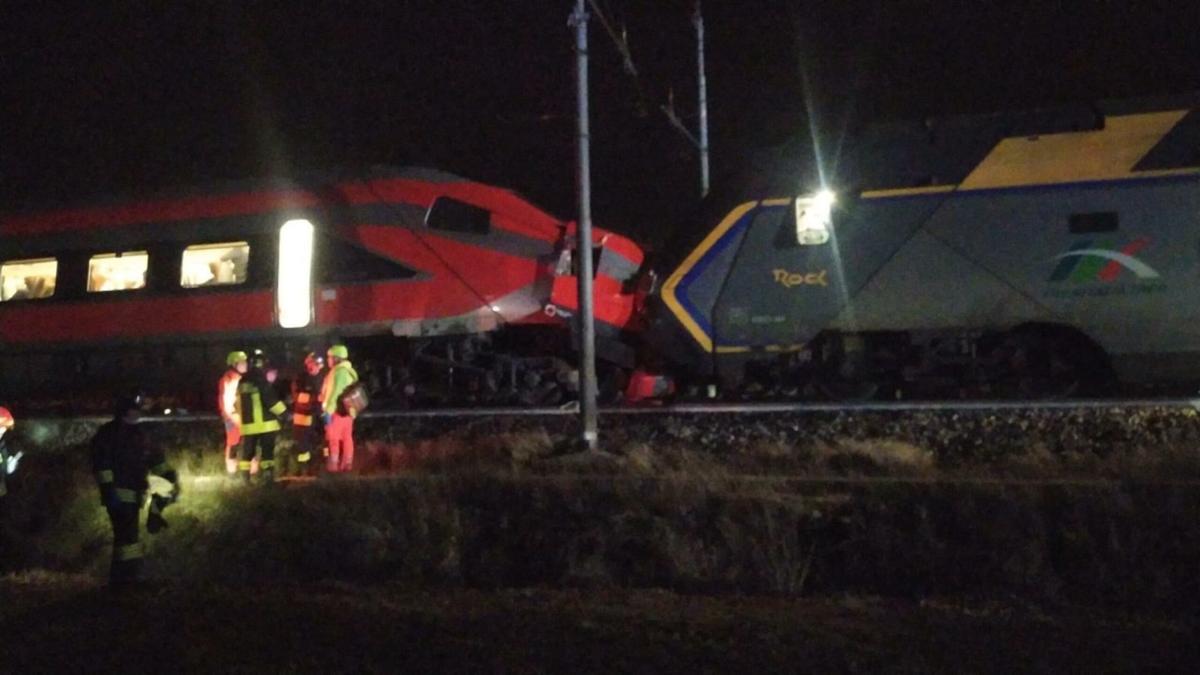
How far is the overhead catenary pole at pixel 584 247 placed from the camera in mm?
11328

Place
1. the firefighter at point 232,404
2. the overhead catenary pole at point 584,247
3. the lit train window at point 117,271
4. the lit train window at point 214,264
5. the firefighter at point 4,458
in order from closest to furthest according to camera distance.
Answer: the firefighter at point 4,458
the overhead catenary pole at point 584,247
the firefighter at point 232,404
the lit train window at point 214,264
the lit train window at point 117,271

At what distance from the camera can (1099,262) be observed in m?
12.3

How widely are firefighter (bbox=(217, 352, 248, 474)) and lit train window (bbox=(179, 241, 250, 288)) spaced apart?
4010 millimetres

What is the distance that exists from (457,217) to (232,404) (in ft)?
14.3

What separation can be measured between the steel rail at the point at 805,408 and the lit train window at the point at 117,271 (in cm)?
281

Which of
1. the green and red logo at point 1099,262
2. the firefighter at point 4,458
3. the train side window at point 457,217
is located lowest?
the firefighter at point 4,458

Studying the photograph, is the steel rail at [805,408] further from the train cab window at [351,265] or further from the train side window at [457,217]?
the train side window at [457,217]

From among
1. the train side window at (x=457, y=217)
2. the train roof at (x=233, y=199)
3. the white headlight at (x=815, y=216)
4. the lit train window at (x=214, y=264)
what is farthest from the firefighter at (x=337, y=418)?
the white headlight at (x=815, y=216)

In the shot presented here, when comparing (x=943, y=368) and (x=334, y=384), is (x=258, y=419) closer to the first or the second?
(x=334, y=384)

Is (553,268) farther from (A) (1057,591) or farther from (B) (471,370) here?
(A) (1057,591)

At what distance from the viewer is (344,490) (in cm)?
1002

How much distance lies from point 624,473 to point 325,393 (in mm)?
3449

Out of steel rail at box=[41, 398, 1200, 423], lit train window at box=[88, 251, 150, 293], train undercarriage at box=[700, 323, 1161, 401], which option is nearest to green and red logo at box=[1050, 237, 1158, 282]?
train undercarriage at box=[700, 323, 1161, 401]

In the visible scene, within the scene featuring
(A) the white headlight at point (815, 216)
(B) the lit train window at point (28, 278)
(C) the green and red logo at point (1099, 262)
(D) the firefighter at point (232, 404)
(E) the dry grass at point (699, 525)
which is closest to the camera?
(E) the dry grass at point (699, 525)
